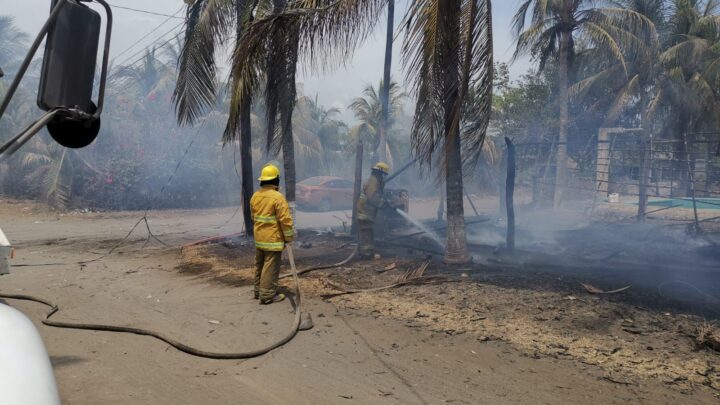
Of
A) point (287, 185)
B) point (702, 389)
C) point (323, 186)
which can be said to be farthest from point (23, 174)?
point (702, 389)

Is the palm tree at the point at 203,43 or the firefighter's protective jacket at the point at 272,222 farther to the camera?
the palm tree at the point at 203,43

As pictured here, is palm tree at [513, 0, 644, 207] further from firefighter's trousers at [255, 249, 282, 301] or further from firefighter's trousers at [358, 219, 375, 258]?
firefighter's trousers at [255, 249, 282, 301]

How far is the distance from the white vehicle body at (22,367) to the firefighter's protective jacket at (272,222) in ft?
14.5

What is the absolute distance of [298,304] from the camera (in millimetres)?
5766

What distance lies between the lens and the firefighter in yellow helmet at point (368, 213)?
916 centimetres

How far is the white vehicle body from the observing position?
1.54 metres

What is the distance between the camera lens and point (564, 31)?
→ 18.2 metres

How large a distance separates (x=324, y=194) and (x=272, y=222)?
45.7 ft

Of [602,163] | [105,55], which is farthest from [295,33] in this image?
[602,163]

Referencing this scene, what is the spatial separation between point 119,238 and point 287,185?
5190 mm

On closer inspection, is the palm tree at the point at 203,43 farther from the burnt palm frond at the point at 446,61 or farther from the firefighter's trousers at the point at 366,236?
the burnt palm frond at the point at 446,61

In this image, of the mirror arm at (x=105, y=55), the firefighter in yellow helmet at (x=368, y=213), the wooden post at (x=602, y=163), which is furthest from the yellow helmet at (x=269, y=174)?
the wooden post at (x=602, y=163)

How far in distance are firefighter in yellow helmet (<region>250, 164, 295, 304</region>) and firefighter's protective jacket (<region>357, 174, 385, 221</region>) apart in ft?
9.89

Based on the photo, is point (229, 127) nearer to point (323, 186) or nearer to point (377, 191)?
point (377, 191)
